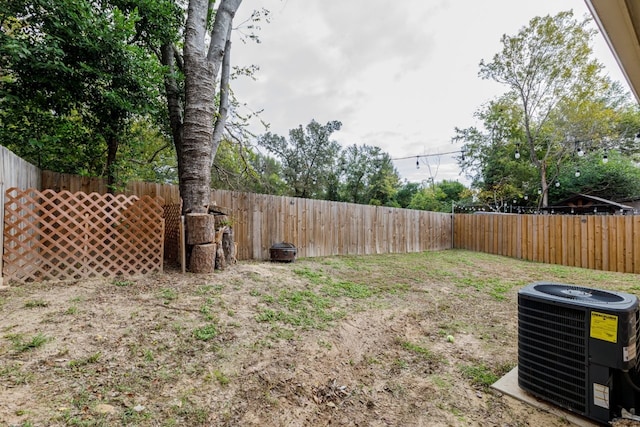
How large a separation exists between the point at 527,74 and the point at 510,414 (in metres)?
14.2

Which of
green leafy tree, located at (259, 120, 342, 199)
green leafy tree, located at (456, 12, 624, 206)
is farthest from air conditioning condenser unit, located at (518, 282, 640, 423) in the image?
green leafy tree, located at (259, 120, 342, 199)

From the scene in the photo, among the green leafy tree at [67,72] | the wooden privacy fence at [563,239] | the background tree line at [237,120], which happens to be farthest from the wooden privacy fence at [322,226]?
the green leafy tree at [67,72]

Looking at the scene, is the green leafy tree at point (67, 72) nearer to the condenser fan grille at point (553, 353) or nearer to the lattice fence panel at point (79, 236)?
the lattice fence panel at point (79, 236)

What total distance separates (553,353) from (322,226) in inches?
211

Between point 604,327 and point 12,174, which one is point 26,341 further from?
point 604,327

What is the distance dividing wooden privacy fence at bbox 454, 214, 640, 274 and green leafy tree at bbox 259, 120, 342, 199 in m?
9.22

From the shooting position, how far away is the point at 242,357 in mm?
2182

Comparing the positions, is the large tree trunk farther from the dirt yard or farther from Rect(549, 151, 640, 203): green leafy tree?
Rect(549, 151, 640, 203): green leafy tree

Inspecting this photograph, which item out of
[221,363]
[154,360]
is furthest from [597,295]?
[154,360]

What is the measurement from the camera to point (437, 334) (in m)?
3.07

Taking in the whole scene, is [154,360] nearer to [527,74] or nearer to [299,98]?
[299,98]

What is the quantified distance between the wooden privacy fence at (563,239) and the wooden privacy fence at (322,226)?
1620 mm

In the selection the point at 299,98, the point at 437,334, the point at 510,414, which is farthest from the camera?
the point at 299,98

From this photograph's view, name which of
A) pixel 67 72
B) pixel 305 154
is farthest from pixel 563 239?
pixel 305 154
